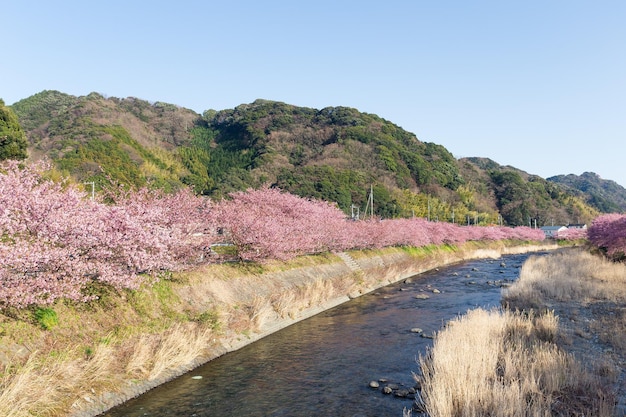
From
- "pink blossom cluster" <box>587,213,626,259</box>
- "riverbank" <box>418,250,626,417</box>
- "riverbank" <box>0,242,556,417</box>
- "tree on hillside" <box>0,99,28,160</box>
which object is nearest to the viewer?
"riverbank" <box>418,250,626,417</box>

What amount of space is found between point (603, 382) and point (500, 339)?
3.79 m

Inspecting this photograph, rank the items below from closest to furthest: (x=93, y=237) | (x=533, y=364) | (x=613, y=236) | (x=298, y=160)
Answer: (x=533, y=364) < (x=93, y=237) < (x=613, y=236) < (x=298, y=160)

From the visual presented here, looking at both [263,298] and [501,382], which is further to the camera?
[263,298]

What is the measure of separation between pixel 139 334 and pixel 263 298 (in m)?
9.30

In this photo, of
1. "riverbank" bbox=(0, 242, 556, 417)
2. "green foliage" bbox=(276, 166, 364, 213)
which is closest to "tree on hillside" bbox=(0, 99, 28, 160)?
"riverbank" bbox=(0, 242, 556, 417)

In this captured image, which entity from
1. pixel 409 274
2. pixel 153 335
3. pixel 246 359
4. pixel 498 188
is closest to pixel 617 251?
pixel 409 274

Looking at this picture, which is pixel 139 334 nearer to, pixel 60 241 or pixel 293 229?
pixel 60 241

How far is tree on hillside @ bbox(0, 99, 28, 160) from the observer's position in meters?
47.1

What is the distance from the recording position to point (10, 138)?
47.7m

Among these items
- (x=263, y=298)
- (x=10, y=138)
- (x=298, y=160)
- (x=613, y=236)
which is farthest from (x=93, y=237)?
(x=298, y=160)

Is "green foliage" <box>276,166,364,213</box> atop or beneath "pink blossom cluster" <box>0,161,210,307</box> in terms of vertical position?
atop

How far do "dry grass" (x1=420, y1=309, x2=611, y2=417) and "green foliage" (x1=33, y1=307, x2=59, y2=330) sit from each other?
12031mm

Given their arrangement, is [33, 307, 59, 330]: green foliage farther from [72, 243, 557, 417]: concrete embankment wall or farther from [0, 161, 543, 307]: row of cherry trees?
[72, 243, 557, 417]: concrete embankment wall

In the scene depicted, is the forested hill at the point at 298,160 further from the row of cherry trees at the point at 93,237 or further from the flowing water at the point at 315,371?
the flowing water at the point at 315,371
